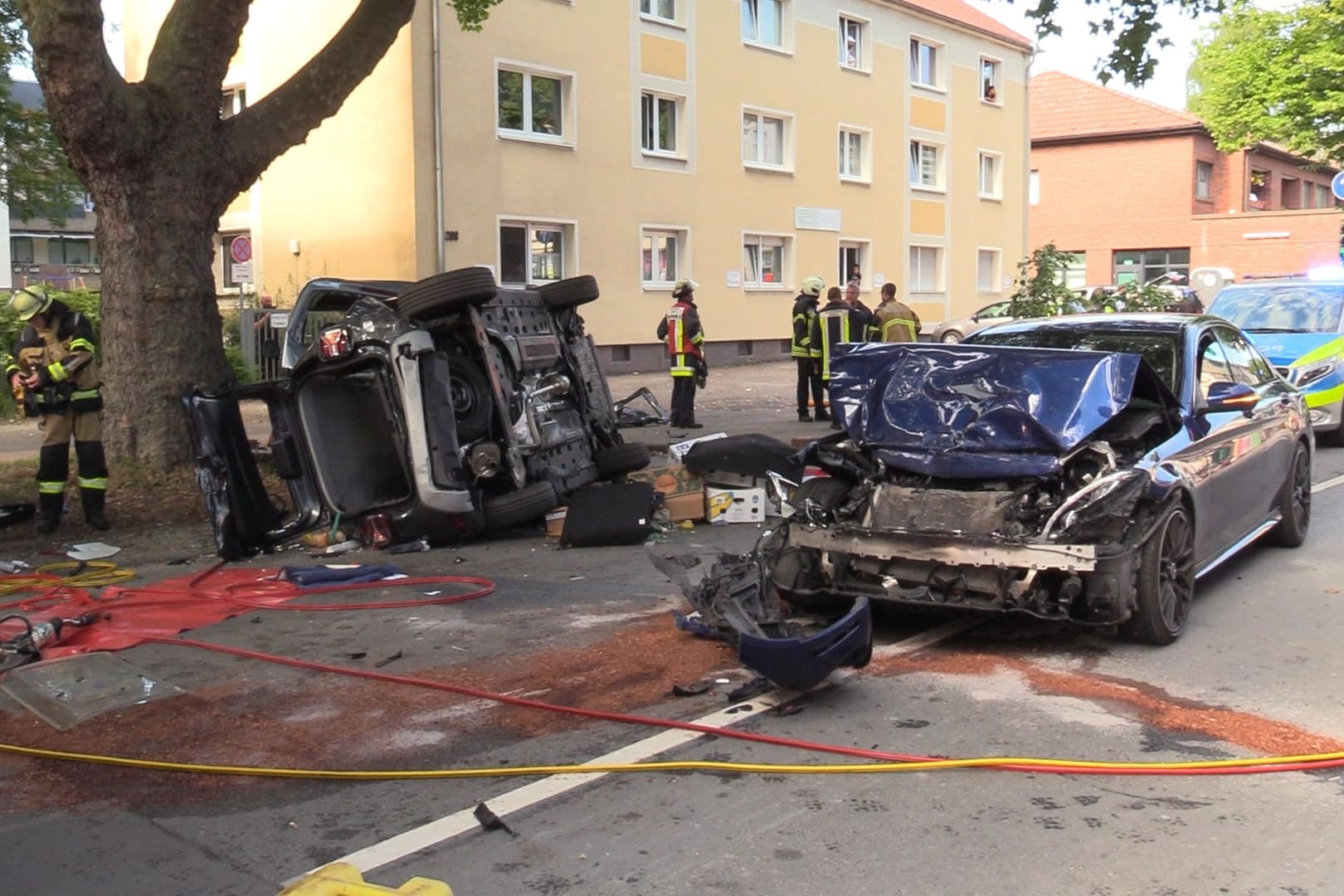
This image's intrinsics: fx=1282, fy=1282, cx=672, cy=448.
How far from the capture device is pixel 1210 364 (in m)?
7.45

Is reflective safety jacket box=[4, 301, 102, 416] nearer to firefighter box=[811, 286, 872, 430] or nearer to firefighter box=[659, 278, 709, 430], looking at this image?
firefighter box=[659, 278, 709, 430]

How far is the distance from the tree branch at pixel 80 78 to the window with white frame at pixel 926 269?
84.0 feet

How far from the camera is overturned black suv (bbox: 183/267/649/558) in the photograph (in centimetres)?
862

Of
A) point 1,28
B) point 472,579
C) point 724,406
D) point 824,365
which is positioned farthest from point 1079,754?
point 1,28

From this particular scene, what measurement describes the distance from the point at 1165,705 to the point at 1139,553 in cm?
86

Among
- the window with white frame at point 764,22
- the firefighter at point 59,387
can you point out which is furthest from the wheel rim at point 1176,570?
the window with white frame at point 764,22

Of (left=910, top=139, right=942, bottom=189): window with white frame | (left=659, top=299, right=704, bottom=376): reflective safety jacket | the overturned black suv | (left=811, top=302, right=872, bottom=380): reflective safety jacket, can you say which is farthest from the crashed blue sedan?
(left=910, top=139, right=942, bottom=189): window with white frame

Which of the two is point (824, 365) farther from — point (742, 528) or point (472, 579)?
point (472, 579)

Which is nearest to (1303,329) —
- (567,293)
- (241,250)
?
(567,293)

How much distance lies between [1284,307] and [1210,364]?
8.14 metres

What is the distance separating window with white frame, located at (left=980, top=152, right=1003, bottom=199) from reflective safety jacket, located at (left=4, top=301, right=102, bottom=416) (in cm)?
3049

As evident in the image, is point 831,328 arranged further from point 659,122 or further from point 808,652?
point 659,122

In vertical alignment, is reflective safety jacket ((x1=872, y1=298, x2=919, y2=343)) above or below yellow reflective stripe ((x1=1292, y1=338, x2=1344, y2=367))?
above

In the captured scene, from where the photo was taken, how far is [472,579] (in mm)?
7875
